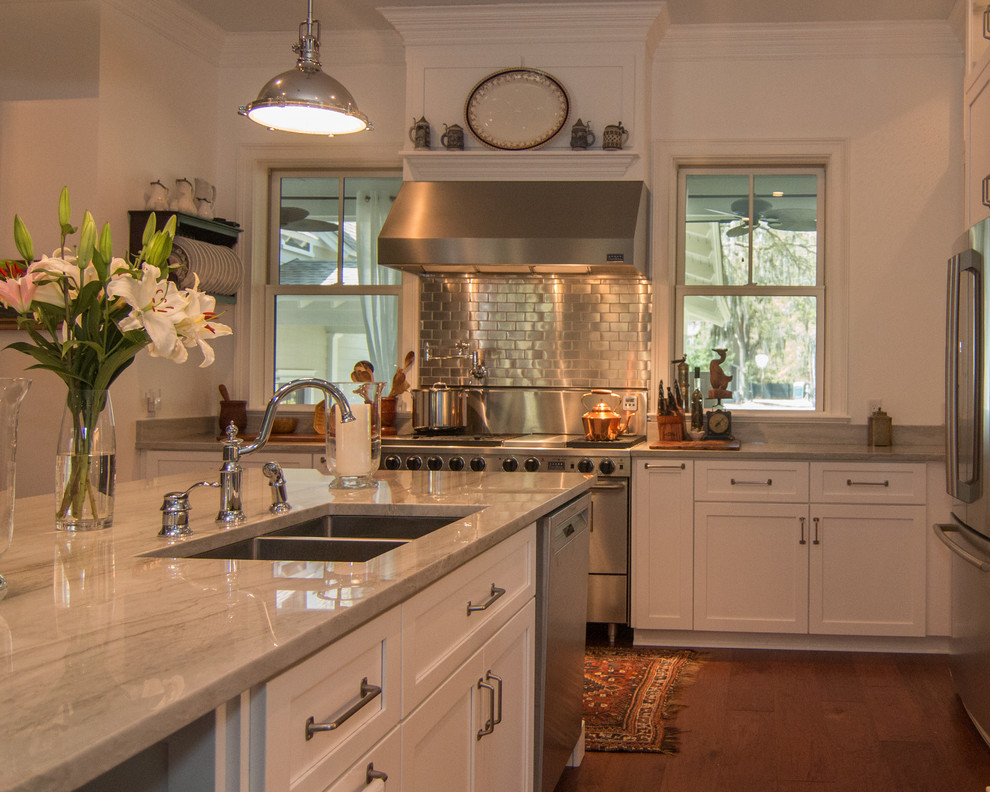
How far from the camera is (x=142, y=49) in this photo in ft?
15.3

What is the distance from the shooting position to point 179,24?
4914 mm

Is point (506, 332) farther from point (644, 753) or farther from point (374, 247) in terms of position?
point (644, 753)

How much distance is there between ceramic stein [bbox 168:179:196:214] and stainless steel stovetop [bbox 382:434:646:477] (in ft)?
4.76

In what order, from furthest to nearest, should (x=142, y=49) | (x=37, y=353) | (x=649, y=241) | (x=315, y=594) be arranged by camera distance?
(x=649, y=241), (x=142, y=49), (x=37, y=353), (x=315, y=594)

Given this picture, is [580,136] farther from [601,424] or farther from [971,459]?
[971,459]

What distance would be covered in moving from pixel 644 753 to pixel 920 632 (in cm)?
175

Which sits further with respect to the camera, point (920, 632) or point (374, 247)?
point (374, 247)

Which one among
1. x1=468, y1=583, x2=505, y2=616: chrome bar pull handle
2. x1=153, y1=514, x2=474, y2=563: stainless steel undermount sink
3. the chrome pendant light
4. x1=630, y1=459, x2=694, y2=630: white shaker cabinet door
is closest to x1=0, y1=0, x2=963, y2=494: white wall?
x1=630, y1=459, x2=694, y2=630: white shaker cabinet door

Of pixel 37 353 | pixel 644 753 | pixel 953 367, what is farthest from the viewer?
pixel 953 367

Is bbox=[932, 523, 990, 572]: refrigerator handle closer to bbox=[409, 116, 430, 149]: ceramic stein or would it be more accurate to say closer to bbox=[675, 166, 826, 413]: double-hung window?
bbox=[675, 166, 826, 413]: double-hung window

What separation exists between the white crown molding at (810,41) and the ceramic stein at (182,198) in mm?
2378

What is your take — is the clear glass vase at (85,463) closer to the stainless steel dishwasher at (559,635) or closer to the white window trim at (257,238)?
the stainless steel dishwasher at (559,635)

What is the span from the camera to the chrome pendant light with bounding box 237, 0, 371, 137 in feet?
8.67

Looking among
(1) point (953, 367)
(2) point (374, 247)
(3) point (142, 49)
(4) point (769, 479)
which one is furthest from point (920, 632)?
(3) point (142, 49)
